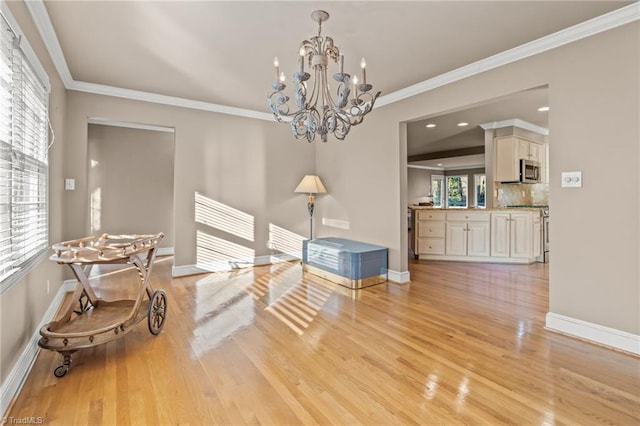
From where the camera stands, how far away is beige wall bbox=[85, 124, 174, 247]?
18.2 ft

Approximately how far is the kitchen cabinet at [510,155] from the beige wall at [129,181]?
20.8ft

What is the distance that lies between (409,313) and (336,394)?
1500mm

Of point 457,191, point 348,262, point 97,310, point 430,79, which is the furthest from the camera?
point 457,191

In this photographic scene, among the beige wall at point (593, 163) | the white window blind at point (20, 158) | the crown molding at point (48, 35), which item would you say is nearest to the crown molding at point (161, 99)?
the crown molding at point (48, 35)

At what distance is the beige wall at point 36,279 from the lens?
181 centimetres

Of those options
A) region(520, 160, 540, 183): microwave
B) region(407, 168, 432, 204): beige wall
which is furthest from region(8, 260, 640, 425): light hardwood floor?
region(407, 168, 432, 204): beige wall

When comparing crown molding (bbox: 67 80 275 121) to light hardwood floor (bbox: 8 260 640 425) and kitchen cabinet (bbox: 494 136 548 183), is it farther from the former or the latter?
kitchen cabinet (bbox: 494 136 548 183)

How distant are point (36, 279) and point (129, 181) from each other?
12.4 ft

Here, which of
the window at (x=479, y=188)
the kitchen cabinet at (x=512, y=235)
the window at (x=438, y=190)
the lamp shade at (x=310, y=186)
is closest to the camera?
the lamp shade at (x=310, y=186)

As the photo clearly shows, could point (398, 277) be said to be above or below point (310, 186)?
below

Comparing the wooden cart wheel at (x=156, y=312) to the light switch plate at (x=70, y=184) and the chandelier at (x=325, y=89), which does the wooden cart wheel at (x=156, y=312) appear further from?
the light switch plate at (x=70, y=184)

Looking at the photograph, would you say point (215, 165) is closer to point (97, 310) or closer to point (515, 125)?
point (97, 310)

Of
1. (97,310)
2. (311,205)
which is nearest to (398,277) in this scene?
(311,205)

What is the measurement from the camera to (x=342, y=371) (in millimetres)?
2047
